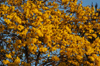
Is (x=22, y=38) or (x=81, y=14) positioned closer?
(x=22, y=38)

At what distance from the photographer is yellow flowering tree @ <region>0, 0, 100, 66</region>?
10141mm

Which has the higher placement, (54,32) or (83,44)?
(54,32)

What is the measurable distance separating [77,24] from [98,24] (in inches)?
58.1

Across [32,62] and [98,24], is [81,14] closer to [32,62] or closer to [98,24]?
[98,24]

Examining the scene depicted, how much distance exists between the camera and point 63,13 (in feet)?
42.8

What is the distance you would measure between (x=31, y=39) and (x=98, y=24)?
5.65 meters

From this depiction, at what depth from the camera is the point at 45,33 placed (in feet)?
33.2

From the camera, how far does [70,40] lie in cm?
1122

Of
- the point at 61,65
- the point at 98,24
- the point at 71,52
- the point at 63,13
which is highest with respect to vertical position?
Answer: the point at 63,13

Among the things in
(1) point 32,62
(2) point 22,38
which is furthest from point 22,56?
(2) point 22,38

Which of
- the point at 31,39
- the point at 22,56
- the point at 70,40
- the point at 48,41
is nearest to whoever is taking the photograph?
the point at 31,39

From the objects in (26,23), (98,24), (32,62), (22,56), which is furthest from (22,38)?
(98,24)

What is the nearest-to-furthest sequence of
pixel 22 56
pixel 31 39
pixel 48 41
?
pixel 31 39
pixel 48 41
pixel 22 56

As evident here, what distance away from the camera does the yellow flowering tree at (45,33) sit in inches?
399
